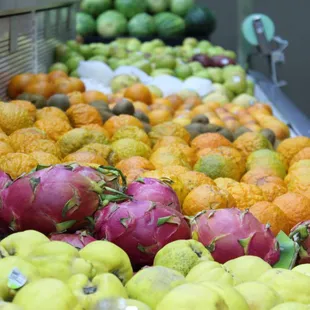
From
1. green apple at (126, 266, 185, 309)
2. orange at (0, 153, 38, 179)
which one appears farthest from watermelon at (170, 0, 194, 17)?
green apple at (126, 266, 185, 309)

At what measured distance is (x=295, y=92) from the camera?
958cm

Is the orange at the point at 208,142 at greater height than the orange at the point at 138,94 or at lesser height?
greater

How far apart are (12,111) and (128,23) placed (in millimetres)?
5013

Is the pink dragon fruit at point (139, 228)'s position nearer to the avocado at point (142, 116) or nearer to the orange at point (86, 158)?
the orange at point (86, 158)

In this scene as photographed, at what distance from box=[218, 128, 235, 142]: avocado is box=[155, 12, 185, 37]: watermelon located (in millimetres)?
4061

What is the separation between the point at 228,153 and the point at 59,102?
1108 millimetres

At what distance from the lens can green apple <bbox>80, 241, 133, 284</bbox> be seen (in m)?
1.53

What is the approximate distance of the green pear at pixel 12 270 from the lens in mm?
1293

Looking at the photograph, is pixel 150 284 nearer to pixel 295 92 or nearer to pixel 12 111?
pixel 12 111

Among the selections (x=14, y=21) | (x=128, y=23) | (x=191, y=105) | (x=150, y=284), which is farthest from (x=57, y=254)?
(x=128, y=23)

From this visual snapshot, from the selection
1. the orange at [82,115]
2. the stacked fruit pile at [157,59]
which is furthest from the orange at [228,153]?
the stacked fruit pile at [157,59]

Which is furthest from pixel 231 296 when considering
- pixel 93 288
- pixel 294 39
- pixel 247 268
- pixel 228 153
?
pixel 294 39

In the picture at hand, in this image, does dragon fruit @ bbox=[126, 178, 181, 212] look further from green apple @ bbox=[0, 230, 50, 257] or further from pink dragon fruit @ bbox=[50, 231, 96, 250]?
green apple @ bbox=[0, 230, 50, 257]

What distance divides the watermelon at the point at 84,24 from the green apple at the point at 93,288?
6741 mm
